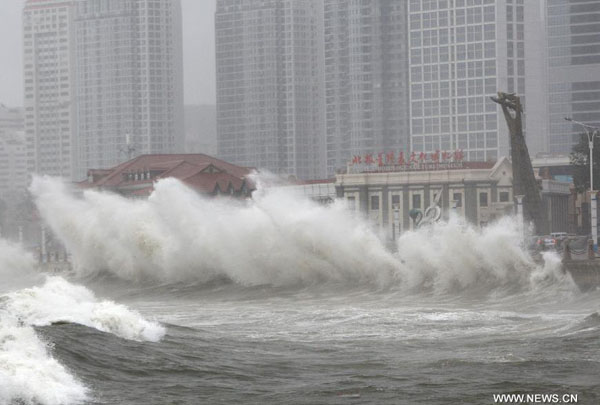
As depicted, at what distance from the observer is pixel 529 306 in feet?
135

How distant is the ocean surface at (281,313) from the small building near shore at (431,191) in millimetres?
37735

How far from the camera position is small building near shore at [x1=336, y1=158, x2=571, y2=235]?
11000 cm

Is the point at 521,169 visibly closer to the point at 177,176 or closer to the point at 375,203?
the point at 177,176

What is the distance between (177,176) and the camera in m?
105

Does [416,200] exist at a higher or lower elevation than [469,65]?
lower

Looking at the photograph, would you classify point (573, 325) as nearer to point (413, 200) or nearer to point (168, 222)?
point (168, 222)

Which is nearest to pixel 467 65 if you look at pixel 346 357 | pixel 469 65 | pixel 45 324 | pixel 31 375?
pixel 469 65

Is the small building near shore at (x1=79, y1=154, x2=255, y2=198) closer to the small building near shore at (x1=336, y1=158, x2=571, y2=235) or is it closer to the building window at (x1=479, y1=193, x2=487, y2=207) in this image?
the small building near shore at (x1=336, y1=158, x2=571, y2=235)

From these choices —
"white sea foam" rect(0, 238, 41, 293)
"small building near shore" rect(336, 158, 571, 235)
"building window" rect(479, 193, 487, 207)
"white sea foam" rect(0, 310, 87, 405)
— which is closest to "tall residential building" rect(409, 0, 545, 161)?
"small building near shore" rect(336, 158, 571, 235)

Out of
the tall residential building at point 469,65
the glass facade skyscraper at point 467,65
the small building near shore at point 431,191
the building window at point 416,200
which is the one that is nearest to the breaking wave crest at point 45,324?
the small building near shore at point 431,191

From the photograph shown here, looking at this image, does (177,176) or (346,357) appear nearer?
(346,357)

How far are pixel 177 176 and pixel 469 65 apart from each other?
96166mm

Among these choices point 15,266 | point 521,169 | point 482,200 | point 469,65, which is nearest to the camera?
point 521,169

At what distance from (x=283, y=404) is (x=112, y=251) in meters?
48.9
